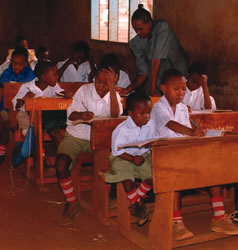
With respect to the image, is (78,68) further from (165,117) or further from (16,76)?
(165,117)

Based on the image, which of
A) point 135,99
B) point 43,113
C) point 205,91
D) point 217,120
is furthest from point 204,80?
point 43,113

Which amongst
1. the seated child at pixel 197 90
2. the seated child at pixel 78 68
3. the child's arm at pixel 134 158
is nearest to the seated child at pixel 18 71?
the seated child at pixel 78 68

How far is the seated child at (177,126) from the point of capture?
12.9ft

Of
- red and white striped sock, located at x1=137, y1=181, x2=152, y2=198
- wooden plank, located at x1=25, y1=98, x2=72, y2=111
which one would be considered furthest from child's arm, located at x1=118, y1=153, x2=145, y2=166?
wooden plank, located at x1=25, y1=98, x2=72, y2=111

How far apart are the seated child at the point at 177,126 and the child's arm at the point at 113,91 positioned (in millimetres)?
507

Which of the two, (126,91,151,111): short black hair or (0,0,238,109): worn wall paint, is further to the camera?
(0,0,238,109): worn wall paint

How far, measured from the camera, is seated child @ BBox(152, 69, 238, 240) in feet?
12.9

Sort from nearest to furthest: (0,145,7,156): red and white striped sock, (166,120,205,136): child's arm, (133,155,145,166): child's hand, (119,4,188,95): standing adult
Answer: (166,120,205,136): child's arm
(133,155,145,166): child's hand
(119,4,188,95): standing adult
(0,145,7,156): red and white striped sock

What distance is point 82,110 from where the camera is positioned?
4.59 m

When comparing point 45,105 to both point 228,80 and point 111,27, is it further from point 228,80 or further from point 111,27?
point 111,27

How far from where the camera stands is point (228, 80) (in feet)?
22.5

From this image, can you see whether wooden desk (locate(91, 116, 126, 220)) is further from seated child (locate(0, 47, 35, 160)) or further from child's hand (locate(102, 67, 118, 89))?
seated child (locate(0, 47, 35, 160))

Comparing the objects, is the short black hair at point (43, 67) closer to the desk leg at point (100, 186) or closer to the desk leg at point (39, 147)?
the desk leg at point (39, 147)

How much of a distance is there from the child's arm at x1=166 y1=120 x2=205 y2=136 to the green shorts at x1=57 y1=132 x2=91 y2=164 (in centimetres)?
96
